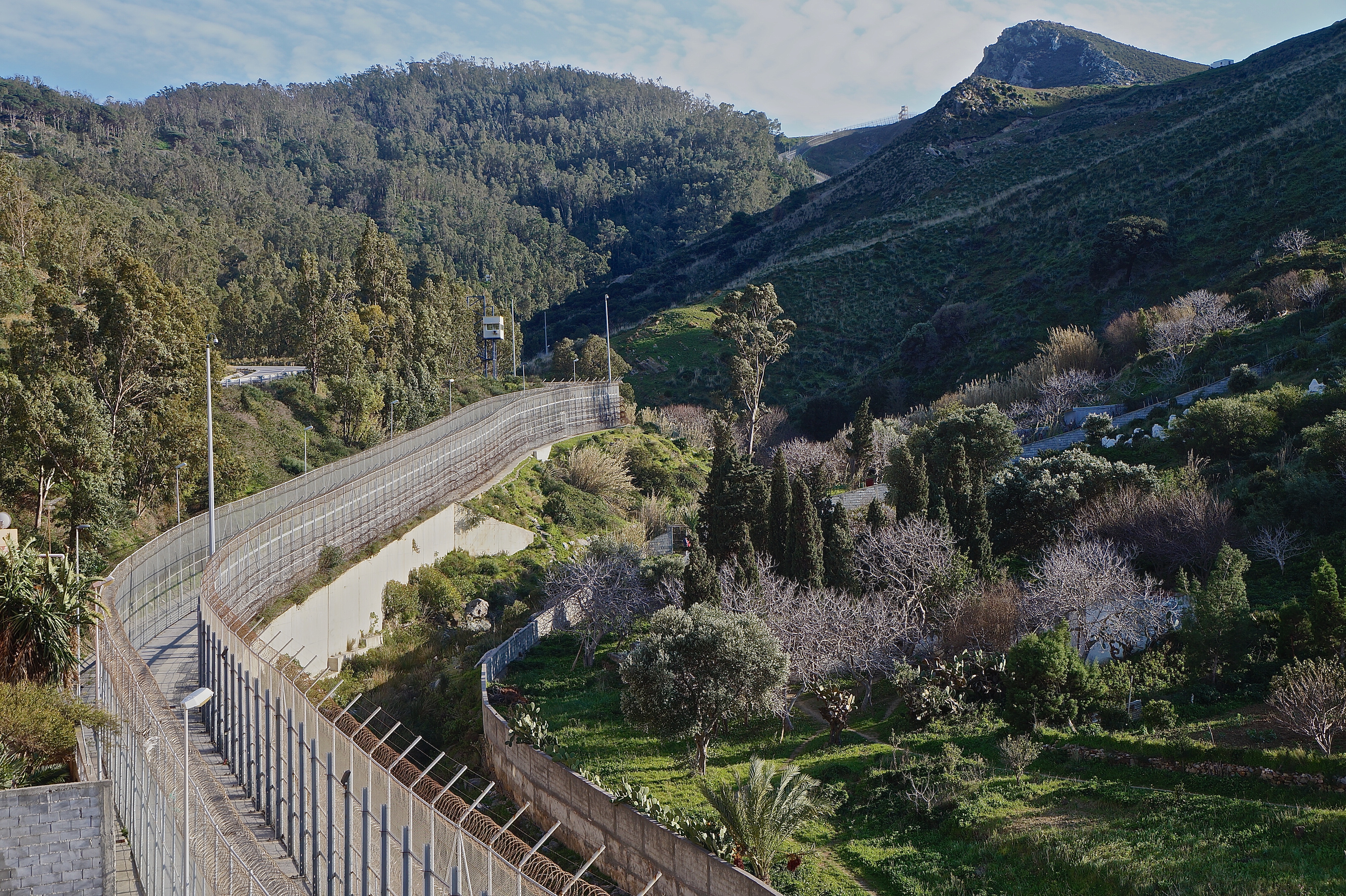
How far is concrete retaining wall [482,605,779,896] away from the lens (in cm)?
1861

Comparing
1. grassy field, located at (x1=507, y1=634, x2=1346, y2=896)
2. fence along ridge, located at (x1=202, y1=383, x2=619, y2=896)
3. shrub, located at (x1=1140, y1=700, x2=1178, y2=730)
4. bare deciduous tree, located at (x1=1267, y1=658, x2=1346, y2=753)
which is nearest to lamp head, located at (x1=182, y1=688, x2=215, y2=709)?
fence along ridge, located at (x1=202, y1=383, x2=619, y2=896)

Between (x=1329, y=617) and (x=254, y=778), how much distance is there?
2080 centimetres

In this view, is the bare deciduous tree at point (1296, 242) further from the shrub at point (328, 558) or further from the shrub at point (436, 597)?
the shrub at point (328, 558)

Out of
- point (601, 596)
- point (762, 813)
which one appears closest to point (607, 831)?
point (762, 813)

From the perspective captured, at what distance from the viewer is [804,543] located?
3322cm

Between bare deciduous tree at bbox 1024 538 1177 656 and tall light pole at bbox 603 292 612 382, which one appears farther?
tall light pole at bbox 603 292 612 382

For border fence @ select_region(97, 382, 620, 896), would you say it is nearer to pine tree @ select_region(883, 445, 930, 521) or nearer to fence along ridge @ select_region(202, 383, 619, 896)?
fence along ridge @ select_region(202, 383, 619, 896)

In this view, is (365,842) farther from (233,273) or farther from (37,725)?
(233,273)

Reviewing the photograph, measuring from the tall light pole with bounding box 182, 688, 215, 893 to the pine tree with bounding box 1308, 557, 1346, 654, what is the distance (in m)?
21.1

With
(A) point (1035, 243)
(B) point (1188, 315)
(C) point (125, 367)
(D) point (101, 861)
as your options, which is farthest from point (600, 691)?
(A) point (1035, 243)

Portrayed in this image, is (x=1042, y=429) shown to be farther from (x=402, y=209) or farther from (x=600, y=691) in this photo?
(x=402, y=209)

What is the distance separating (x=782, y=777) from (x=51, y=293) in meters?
34.9

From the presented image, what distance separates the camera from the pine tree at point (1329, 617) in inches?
883

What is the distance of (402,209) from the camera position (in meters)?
166
